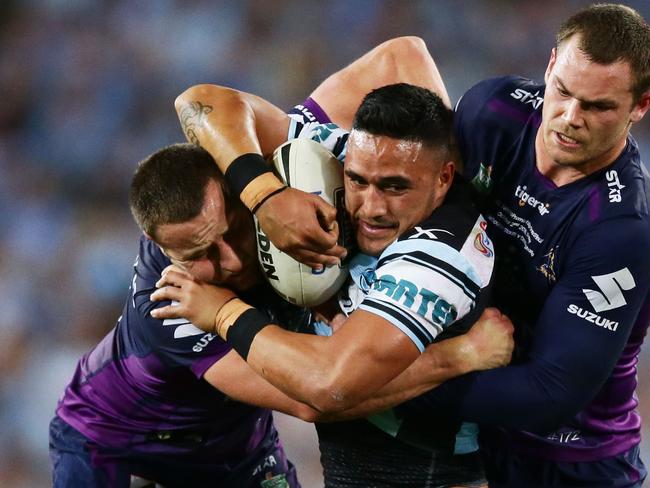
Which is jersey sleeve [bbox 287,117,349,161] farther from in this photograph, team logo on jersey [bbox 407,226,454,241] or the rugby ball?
team logo on jersey [bbox 407,226,454,241]

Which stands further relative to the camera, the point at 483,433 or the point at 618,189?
the point at 483,433

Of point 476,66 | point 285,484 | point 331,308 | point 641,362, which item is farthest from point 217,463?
point 476,66

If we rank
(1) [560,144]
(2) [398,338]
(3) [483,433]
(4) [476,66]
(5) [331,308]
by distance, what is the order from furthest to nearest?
(4) [476,66] < (3) [483,433] < (5) [331,308] < (1) [560,144] < (2) [398,338]

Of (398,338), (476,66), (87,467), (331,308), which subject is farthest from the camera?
(476,66)

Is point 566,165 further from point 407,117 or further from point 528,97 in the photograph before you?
point 407,117

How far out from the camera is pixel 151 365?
3.41 meters

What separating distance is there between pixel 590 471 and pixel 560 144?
1218 millimetres

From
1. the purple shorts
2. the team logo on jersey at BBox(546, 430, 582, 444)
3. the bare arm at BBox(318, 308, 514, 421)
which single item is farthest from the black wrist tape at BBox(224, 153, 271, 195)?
the purple shorts

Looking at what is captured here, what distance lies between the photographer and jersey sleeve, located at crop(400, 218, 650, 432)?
2.64m

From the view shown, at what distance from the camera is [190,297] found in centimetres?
282

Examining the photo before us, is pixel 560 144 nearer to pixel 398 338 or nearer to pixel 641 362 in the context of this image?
pixel 398 338

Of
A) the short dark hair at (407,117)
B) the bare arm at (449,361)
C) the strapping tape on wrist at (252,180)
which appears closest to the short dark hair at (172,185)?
the strapping tape on wrist at (252,180)

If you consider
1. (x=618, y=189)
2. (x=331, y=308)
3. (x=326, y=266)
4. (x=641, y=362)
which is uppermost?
(x=618, y=189)

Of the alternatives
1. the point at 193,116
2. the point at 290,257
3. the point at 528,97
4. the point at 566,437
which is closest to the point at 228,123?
the point at 193,116
